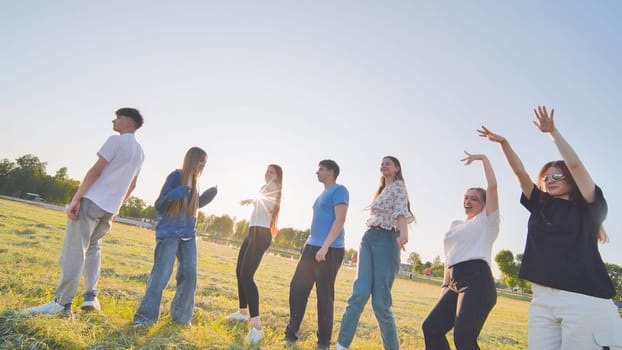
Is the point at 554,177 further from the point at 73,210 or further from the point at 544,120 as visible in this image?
the point at 73,210

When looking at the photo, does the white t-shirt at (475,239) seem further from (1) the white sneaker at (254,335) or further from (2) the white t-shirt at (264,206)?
(2) the white t-shirt at (264,206)

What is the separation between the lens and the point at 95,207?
4711 mm

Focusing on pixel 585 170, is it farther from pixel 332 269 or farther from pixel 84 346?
pixel 84 346

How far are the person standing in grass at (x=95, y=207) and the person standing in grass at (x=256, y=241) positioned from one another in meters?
1.99

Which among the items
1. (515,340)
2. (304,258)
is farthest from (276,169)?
(515,340)

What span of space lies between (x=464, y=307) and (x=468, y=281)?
299 millimetres

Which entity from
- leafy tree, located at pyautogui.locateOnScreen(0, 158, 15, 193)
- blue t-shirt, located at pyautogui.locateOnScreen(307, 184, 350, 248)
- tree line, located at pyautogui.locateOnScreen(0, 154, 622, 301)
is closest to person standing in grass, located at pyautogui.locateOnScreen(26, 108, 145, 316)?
blue t-shirt, located at pyautogui.locateOnScreen(307, 184, 350, 248)

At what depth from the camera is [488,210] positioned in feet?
13.8

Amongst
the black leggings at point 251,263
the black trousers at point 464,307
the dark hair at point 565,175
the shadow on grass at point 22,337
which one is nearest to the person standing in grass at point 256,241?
the black leggings at point 251,263

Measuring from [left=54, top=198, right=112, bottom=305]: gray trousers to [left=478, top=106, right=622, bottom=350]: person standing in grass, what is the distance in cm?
526

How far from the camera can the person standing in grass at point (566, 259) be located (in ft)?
9.18

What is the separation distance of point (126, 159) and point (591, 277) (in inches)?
222

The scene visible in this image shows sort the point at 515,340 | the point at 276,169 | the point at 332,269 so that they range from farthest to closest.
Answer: the point at 515,340 < the point at 276,169 < the point at 332,269

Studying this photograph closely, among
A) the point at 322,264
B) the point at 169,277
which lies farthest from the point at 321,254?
the point at 169,277
